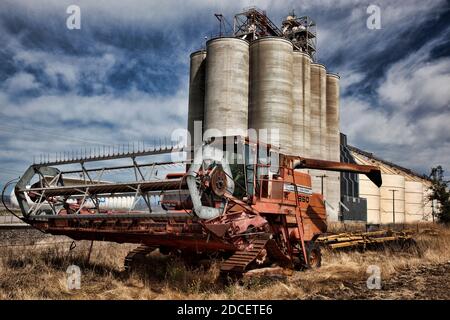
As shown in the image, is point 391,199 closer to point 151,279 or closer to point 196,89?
point 196,89

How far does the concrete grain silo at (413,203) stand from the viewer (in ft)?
199

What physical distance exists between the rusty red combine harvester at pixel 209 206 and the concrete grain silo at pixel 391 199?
49.3m

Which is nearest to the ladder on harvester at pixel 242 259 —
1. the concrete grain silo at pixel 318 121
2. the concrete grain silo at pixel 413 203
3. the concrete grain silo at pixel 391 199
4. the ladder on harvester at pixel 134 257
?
the ladder on harvester at pixel 134 257

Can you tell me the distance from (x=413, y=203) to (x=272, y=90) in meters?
38.2

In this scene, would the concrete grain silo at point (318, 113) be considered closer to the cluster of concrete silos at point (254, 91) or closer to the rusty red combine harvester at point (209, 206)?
the cluster of concrete silos at point (254, 91)

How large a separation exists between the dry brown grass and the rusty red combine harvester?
0.51 metres

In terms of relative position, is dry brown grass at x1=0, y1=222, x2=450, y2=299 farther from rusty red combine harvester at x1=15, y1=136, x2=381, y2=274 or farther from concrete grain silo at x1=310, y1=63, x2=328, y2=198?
concrete grain silo at x1=310, y1=63, x2=328, y2=198

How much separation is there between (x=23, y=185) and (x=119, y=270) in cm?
312

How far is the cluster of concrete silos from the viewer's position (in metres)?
33.2

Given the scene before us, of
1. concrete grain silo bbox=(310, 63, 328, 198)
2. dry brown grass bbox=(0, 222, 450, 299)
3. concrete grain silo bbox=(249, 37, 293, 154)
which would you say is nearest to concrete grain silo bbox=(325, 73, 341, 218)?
concrete grain silo bbox=(310, 63, 328, 198)

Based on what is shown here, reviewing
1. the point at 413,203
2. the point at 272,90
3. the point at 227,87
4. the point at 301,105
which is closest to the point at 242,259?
the point at 227,87

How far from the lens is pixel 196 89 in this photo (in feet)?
121
